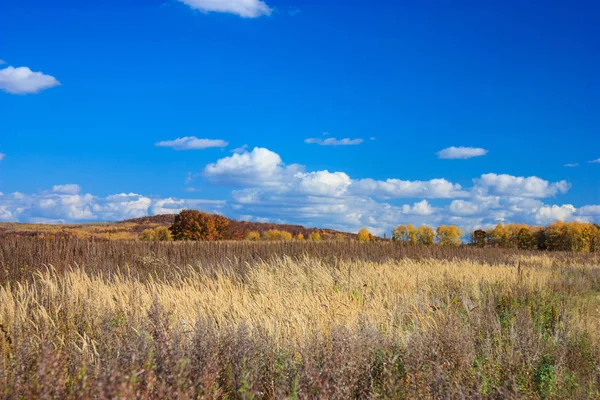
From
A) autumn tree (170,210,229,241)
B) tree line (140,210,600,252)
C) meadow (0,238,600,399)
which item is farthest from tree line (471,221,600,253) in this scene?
meadow (0,238,600,399)

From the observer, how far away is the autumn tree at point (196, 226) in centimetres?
3703

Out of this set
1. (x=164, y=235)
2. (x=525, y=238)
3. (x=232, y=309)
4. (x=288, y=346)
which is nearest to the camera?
(x=288, y=346)

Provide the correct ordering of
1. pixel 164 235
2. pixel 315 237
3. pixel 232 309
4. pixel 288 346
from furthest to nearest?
pixel 164 235 < pixel 315 237 < pixel 232 309 < pixel 288 346

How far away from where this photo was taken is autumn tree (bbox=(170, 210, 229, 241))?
37031 millimetres

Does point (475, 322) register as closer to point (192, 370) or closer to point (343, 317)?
point (343, 317)

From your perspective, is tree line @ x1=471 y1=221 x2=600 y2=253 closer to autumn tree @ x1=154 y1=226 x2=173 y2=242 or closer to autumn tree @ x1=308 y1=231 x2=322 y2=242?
autumn tree @ x1=308 y1=231 x2=322 y2=242

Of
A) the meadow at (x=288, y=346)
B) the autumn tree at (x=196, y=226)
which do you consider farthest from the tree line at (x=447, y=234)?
the meadow at (x=288, y=346)

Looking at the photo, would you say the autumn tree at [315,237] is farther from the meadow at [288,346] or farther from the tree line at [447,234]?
the meadow at [288,346]

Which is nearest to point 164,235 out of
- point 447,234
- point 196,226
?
point 196,226

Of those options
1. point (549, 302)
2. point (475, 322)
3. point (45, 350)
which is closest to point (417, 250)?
point (549, 302)

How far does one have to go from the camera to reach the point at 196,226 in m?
37.1

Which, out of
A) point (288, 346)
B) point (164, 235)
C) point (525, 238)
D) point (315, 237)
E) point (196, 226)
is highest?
point (525, 238)

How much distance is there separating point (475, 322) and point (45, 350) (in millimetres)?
5755

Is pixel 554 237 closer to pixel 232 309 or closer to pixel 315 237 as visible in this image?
pixel 315 237
